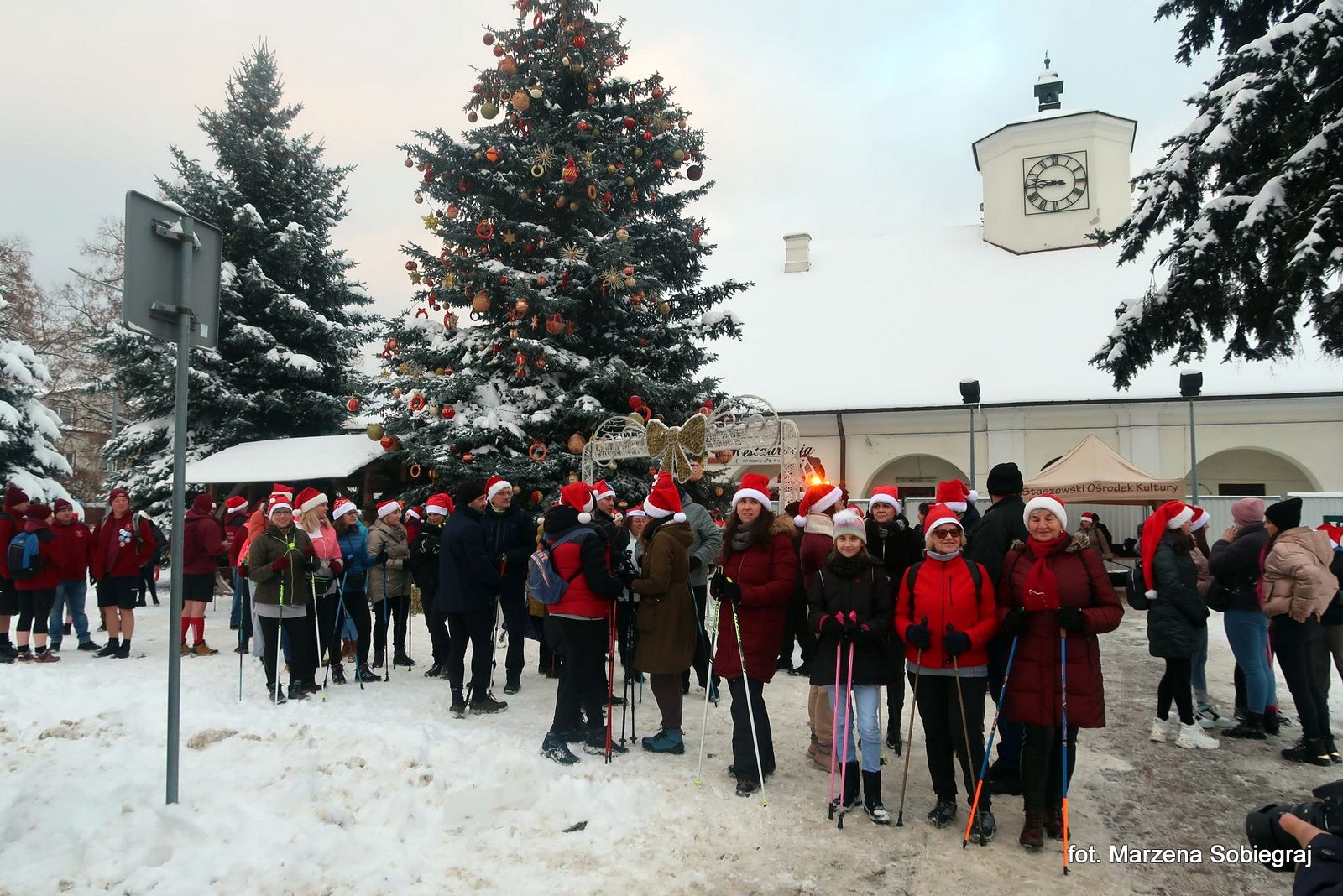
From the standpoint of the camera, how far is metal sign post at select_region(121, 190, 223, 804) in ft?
14.2

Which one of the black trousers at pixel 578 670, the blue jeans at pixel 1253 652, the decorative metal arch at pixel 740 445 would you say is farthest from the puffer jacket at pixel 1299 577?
the decorative metal arch at pixel 740 445

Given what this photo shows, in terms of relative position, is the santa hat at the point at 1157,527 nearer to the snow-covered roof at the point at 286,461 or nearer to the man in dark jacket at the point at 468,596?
the man in dark jacket at the point at 468,596

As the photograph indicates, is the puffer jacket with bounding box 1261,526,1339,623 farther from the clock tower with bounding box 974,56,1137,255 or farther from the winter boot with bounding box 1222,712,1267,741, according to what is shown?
the clock tower with bounding box 974,56,1137,255

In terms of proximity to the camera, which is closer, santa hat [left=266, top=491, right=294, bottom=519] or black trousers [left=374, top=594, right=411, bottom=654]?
santa hat [left=266, top=491, right=294, bottom=519]

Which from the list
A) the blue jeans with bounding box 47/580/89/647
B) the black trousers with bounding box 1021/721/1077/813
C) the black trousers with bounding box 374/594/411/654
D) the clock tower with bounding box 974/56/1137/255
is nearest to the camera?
the black trousers with bounding box 1021/721/1077/813

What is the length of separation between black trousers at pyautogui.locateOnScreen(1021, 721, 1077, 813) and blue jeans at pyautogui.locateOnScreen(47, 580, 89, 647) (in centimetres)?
1039

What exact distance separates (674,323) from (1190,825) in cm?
1224

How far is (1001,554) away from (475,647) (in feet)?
14.5

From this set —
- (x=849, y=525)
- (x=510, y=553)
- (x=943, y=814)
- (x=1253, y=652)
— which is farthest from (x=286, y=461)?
(x=1253, y=652)

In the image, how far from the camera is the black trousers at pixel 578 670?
6.11 meters

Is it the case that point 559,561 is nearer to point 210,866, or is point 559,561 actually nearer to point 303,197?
point 210,866

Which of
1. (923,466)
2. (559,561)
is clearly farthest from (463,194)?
(923,466)

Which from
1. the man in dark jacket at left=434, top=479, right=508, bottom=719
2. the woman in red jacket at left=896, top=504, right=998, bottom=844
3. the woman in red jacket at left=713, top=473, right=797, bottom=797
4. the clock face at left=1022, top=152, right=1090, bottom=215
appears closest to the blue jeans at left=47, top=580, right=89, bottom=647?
the man in dark jacket at left=434, top=479, right=508, bottom=719

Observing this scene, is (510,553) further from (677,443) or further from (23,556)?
(23,556)
